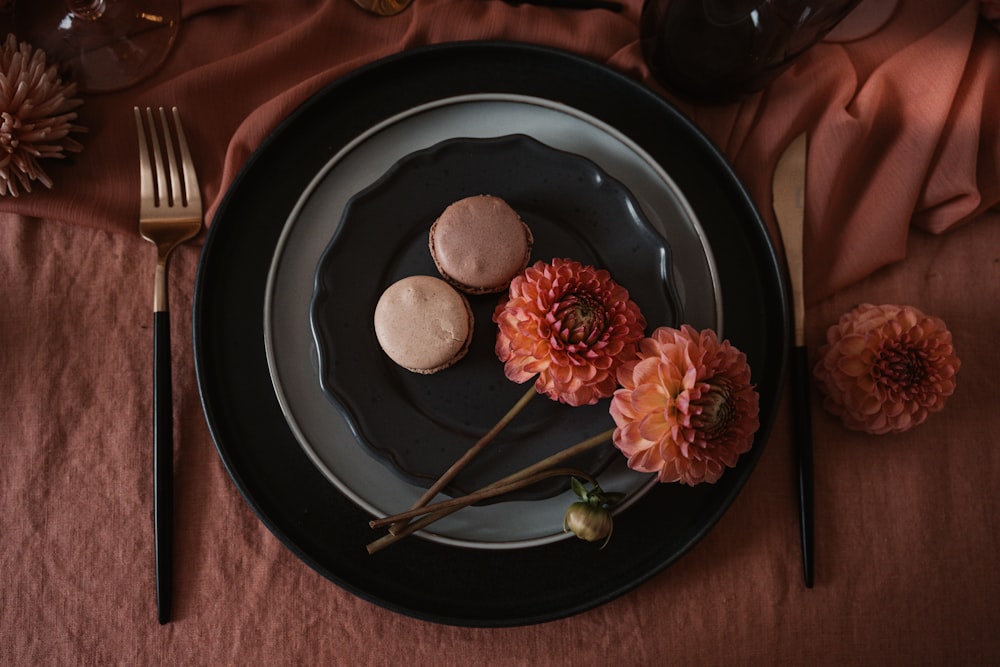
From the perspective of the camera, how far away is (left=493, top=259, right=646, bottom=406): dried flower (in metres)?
0.45

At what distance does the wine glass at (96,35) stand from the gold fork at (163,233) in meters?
0.05

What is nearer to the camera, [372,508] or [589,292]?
[589,292]

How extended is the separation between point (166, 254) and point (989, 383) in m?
0.78

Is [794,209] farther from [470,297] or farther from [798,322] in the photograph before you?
[470,297]

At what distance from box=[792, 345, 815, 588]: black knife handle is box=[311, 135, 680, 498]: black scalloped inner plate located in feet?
0.49

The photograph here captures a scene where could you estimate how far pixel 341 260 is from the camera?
0.57 meters

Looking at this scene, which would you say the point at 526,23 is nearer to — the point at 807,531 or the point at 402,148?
the point at 402,148

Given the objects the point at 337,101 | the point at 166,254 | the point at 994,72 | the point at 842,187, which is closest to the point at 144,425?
the point at 166,254

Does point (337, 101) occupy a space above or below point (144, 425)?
above

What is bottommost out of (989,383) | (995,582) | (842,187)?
(995,582)

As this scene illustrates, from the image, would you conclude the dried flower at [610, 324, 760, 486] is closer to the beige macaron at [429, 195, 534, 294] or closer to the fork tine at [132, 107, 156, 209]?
the beige macaron at [429, 195, 534, 294]

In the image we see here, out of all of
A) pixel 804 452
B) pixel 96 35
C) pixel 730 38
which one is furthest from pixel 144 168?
pixel 804 452

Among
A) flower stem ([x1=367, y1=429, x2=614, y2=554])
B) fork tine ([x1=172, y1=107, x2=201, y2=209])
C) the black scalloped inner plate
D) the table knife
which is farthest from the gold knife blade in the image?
fork tine ([x1=172, y1=107, x2=201, y2=209])

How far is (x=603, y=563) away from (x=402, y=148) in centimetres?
41
